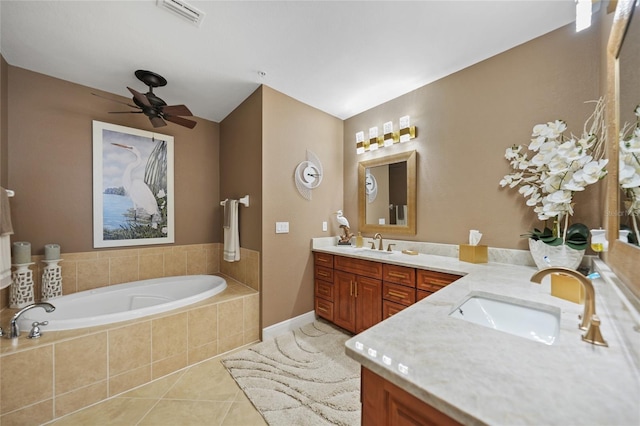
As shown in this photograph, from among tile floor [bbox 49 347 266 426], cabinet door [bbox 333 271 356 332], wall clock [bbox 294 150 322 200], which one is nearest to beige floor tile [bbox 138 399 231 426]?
tile floor [bbox 49 347 266 426]

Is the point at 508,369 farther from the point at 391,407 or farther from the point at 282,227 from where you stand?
the point at 282,227

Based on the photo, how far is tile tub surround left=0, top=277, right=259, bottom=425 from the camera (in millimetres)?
1373

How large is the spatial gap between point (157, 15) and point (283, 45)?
85 cm

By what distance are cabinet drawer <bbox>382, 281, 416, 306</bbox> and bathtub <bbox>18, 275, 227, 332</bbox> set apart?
1642 millimetres

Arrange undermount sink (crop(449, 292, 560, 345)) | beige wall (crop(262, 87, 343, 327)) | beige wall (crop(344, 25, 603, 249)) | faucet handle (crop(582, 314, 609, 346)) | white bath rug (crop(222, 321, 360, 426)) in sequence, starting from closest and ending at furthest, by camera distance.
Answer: faucet handle (crop(582, 314, 609, 346))
undermount sink (crop(449, 292, 560, 345))
white bath rug (crop(222, 321, 360, 426))
beige wall (crop(344, 25, 603, 249))
beige wall (crop(262, 87, 343, 327))

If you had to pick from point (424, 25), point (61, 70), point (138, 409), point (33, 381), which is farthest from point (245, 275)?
point (424, 25)

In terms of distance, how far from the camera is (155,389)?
1.71 m

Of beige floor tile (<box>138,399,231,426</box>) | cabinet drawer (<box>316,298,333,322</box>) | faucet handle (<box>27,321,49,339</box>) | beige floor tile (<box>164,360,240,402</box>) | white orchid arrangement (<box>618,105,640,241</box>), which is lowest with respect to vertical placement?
beige floor tile (<box>164,360,240,402</box>)

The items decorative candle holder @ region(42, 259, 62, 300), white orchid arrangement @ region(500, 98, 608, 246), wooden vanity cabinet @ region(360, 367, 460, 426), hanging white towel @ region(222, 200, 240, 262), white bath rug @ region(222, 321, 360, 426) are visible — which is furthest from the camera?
hanging white towel @ region(222, 200, 240, 262)

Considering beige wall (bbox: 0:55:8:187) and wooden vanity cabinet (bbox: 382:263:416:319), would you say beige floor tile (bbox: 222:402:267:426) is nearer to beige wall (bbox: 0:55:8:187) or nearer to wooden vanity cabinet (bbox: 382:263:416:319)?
wooden vanity cabinet (bbox: 382:263:416:319)

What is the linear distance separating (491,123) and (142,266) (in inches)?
150

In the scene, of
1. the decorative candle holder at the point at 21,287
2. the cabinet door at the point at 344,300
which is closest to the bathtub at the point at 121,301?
the decorative candle holder at the point at 21,287

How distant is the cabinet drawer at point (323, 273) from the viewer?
8.46 feet

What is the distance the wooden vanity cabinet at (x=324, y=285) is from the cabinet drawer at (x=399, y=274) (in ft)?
2.27
